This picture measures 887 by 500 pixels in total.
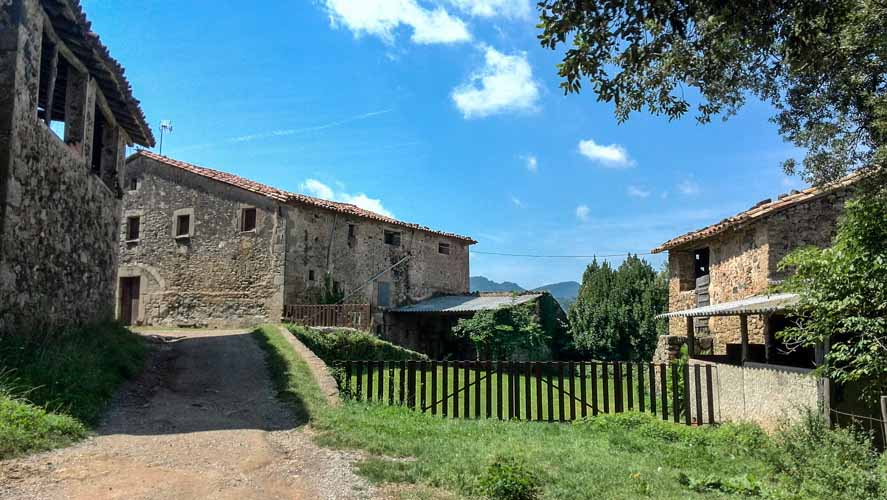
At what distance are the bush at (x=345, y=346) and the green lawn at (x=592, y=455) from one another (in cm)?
684

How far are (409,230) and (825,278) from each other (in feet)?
65.5

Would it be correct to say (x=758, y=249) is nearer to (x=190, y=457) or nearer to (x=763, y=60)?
(x=763, y=60)

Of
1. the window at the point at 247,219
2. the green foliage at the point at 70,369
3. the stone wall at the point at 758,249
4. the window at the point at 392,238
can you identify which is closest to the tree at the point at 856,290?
the stone wall at the point at 758,249

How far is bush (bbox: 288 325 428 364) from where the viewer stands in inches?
632

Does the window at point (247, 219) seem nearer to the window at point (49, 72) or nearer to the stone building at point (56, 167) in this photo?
the stone building at point (56, 167)

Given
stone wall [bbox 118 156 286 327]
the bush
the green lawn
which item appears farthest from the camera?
stone wall [bbox 118 156 286 327]

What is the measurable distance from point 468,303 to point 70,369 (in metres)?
18.3

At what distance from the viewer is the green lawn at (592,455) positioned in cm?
506

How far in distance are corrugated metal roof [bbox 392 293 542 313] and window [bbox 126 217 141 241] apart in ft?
35.8

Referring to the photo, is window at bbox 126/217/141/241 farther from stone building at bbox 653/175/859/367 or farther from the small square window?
stone building at bbox 653/175/859/367

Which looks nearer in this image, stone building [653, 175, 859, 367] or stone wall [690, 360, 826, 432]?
stone wall [690, 360, 826, 432]

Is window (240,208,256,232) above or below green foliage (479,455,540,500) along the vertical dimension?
above

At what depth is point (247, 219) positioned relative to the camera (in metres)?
21.4

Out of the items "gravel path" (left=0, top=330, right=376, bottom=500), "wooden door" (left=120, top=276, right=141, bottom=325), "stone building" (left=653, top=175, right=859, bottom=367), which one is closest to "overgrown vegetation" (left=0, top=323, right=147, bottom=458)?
"gravel path" (left=0, top=330, right=376, bottom=500)
